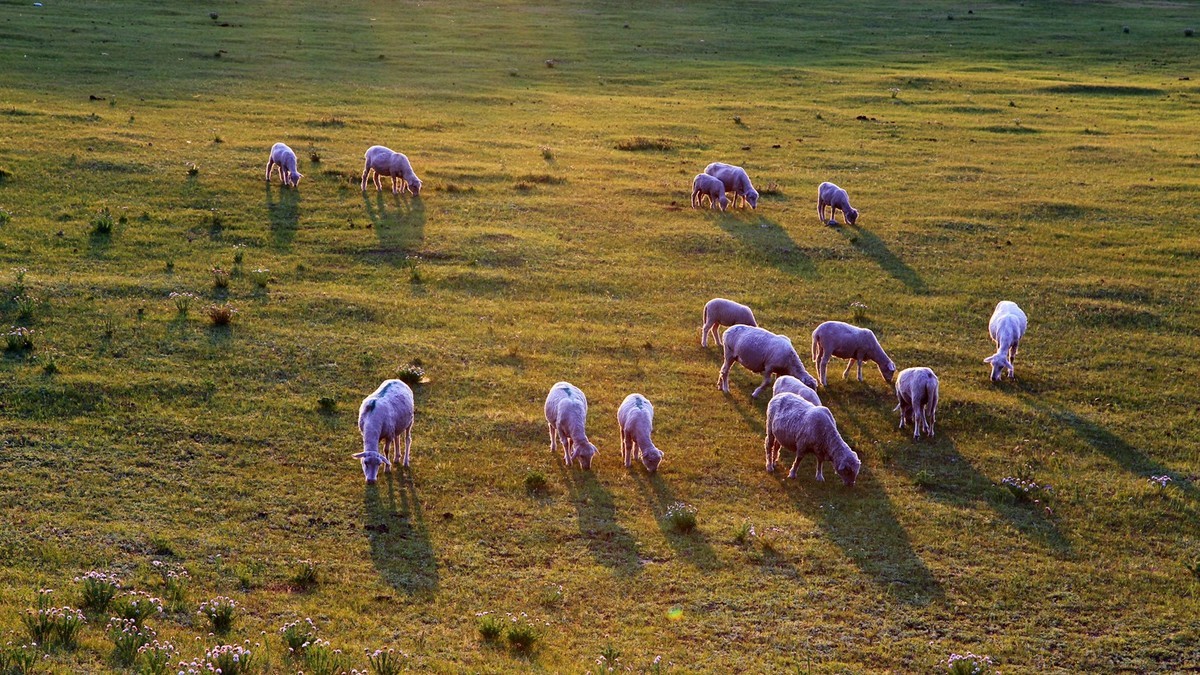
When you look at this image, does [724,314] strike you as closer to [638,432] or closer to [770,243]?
[638,432]

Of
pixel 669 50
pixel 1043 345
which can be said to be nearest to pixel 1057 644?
pixel 1043 345

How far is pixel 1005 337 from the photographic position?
2075cm

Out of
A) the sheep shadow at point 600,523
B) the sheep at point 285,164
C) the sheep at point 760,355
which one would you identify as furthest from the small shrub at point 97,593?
the sheep at point 285,164

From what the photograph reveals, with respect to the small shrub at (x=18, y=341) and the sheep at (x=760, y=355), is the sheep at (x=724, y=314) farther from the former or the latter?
the small shrub at (x=18, y=341)

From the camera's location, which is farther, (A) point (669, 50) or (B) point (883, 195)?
(A) point (669, 50)

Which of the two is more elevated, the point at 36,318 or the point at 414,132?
the point at 414,132

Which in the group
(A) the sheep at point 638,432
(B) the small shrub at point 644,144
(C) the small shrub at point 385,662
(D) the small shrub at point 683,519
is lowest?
(C) the small shrub at point 385,662

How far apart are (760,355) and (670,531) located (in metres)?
5.72

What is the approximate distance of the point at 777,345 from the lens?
19.3 meters

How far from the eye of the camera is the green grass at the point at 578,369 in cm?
1260

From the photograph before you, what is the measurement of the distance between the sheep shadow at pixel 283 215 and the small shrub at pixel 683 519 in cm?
1419

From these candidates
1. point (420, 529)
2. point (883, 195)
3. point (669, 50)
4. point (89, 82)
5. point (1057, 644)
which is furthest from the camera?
point (669, 50)

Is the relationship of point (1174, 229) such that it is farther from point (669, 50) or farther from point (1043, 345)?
point (669, 50)

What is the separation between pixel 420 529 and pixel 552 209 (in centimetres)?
1697
